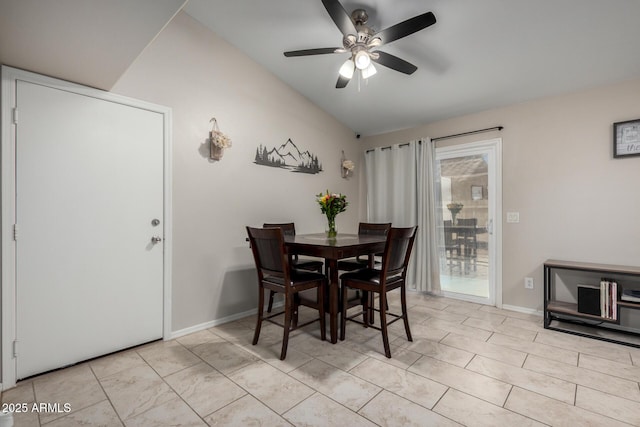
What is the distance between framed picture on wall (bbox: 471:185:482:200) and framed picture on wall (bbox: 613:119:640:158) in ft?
4.08

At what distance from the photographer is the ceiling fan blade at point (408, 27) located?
6.17 feet

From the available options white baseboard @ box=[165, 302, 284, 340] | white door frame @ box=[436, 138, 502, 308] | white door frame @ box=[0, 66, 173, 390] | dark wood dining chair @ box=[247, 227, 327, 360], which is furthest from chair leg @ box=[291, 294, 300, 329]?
white door frame @ box=[436, 138, 502, 308]

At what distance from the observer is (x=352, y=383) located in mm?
1949

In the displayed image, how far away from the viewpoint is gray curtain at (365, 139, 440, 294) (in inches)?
157

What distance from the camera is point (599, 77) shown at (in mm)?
2803

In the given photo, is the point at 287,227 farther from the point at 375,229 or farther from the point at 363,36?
the point at 363,36

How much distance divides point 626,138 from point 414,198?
2141mm

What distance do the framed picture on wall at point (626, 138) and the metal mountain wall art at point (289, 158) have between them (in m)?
3.16

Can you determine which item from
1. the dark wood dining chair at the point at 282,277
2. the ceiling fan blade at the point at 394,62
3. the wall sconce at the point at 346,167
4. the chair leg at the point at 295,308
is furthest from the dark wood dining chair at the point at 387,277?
the wall sconce at the point at 346,167

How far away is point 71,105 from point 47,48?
526 millimetres

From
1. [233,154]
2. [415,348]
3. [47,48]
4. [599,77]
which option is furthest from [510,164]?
[47,48]

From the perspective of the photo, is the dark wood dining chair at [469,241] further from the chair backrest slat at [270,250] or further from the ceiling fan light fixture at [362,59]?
the chair backrest slat at [270,250]

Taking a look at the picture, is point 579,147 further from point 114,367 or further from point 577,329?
point 114,367

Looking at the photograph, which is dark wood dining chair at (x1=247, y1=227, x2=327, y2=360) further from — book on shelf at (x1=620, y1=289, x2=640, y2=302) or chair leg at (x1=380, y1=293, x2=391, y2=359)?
book on shelf at (x1=620, y1=289, x2=640, y2=302)
